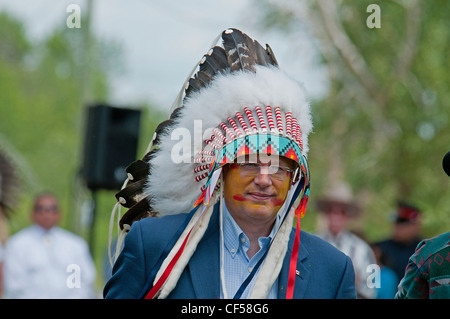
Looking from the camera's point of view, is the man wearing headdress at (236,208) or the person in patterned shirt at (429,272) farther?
the person in patterned shirt at (429,272)

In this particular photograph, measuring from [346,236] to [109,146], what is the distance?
2.85 metres

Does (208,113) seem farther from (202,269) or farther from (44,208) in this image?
(44,208)

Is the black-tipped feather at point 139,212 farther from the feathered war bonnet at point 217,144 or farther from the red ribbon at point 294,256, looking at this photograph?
the red ribbon at point 294,256

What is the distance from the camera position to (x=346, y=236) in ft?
26.3

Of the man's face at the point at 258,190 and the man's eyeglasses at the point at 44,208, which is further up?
the man's face at the point at 258,190

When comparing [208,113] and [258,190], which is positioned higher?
[208,113]

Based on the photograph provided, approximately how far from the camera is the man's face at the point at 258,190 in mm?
3506

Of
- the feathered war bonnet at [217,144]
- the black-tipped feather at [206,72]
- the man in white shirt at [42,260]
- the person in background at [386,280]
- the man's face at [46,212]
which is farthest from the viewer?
the man's face at [46,212]

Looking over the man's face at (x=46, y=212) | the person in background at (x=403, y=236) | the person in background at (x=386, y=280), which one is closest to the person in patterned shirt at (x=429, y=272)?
the person in background at (x=386, y=280)

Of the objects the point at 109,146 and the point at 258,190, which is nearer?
the point at 258,190

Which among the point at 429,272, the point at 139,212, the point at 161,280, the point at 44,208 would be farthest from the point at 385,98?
the point at 161,280

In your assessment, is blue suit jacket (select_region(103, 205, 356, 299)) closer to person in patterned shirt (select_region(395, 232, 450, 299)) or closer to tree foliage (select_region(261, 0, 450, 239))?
person in patterned shirt (select_region(395, 232, 450, 299))

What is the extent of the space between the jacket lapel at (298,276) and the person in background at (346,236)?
3.19 meters

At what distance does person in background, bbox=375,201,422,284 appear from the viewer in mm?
9102
